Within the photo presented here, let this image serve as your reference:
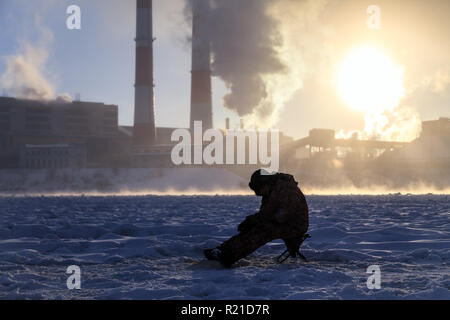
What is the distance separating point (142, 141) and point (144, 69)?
9.70 metres

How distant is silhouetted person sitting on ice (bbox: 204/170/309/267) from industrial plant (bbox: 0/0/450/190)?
5940cm

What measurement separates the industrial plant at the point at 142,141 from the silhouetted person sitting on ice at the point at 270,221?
5940cm

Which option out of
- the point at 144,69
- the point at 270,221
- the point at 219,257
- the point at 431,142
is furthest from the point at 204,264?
the point at 431,142

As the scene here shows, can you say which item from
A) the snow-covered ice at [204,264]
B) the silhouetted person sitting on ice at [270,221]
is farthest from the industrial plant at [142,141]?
the silhouetted person sitting on ice at [270,221]

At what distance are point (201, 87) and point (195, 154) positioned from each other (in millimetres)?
8718

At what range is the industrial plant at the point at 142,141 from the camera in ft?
221

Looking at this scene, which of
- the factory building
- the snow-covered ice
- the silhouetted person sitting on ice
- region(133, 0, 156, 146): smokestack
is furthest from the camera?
the factory building

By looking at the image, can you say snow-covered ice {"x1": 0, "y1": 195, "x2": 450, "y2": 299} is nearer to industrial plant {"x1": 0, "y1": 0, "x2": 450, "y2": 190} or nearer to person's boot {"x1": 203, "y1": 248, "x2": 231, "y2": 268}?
person's boot {"x1": 203, "y1": 248, "x2": 231, "y2": 268}

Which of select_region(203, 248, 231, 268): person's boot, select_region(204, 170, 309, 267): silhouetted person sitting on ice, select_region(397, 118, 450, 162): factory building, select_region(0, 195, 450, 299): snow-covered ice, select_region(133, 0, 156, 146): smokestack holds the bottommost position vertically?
select_region(0, 195, 450, 299): snow-covered ice

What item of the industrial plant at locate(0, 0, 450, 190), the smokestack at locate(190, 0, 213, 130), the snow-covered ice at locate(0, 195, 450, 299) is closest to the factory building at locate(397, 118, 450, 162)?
the industrial plant at locate(0, 0, 450, 190)

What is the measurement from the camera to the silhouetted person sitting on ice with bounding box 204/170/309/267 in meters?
8.16

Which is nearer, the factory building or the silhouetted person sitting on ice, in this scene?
the silhouetted person sitting on ice

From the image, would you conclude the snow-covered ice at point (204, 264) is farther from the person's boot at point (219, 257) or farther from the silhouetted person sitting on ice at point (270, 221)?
the silhouetted person sitting on ice at point (270, 221)
